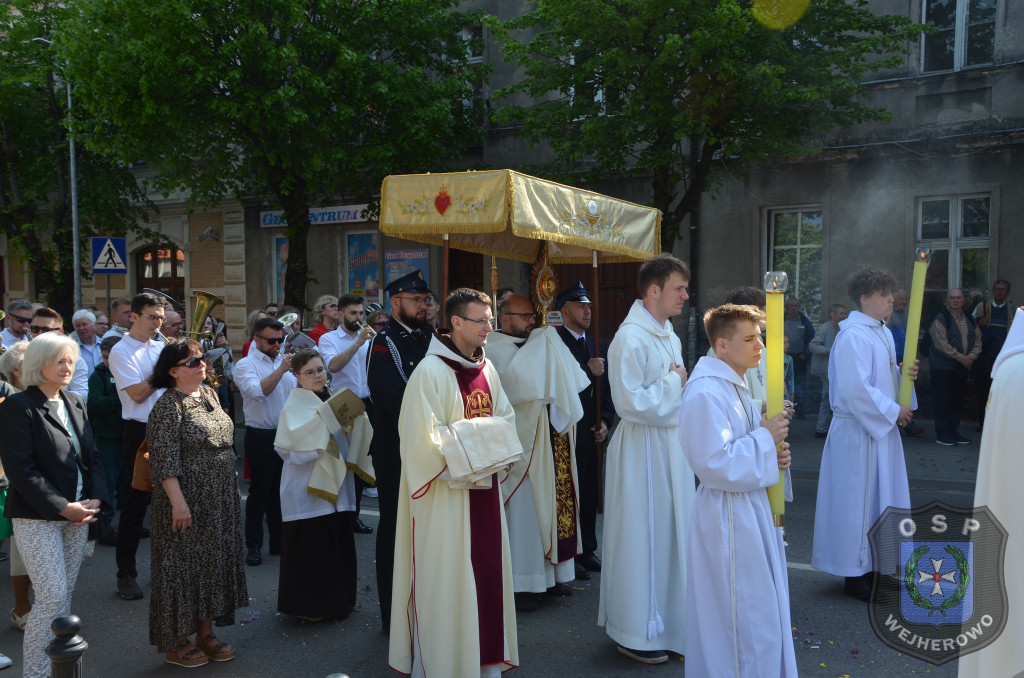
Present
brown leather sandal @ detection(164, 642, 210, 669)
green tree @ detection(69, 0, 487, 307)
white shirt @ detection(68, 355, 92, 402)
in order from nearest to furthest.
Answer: brown leather sandal @ detection(164, 642, 210, 669), white shirt @ detection(68, 355, 92, 402), green tree @ detection(69, 0, 487, 307)

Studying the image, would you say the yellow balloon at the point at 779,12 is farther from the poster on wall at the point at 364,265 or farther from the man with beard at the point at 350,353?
the poster on wall at the point at 364,265

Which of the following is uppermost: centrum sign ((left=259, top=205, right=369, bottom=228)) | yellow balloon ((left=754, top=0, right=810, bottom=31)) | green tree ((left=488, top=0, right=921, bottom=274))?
yellow balloon ((left=754, top=0, right=810, bottom=31))

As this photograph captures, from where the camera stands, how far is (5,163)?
18.2 m

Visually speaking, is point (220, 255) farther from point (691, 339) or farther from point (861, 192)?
point (861, 192)

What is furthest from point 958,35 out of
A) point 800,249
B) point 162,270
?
point 162,270

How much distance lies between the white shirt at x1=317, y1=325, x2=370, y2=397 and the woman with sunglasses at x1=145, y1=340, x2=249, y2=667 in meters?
3.25

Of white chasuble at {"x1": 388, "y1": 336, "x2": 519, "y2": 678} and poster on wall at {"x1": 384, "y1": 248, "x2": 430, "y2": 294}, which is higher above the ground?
poster on wall at {"x1": 384, "y1": 248, "x2": 430, "y2": 294}

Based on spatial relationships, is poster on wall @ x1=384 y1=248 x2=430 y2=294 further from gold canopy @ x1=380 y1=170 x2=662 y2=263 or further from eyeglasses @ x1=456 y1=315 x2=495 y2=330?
eyeglasses @ x1=456 y1=315 x2=495 y2=330

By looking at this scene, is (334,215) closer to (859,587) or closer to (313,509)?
(313,509)

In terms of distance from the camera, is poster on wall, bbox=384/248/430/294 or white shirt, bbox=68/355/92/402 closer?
white shirt, bbox=68/355/92/402

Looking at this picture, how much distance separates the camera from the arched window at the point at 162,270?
2116 cm

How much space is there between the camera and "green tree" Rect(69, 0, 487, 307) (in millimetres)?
12156

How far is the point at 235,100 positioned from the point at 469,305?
32.6 ft

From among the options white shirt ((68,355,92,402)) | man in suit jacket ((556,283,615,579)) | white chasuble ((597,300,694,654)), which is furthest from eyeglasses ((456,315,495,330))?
white shirt ((68,355,92,402))
